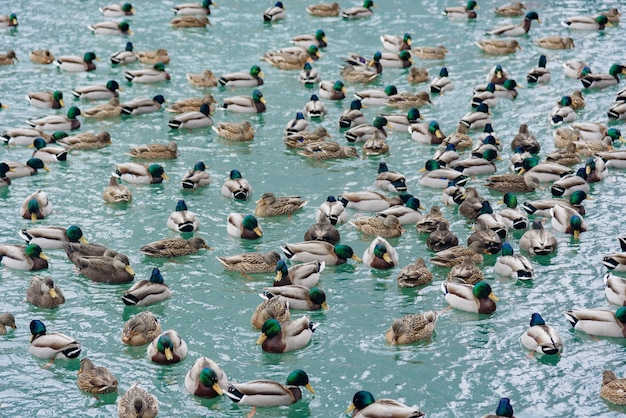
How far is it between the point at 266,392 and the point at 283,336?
1.67 metres

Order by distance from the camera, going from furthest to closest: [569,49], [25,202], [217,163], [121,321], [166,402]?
[569,49], [217,163], [25,202], [121,321], [166,402]

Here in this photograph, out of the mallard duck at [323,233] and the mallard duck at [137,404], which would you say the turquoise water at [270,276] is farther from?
the mallard duck at [323,233]

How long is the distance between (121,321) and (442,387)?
17.5 ft

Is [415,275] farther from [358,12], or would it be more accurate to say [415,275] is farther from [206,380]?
[358,12]

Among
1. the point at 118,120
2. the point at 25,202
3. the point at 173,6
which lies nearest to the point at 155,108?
the point at 118,120

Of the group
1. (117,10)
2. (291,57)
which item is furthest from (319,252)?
(117,10)

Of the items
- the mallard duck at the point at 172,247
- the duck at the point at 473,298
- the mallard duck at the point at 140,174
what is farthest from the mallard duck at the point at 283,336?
the mallard duck at the point at 140,174

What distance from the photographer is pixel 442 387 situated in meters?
16.2

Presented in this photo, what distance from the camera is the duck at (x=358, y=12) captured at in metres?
36.3

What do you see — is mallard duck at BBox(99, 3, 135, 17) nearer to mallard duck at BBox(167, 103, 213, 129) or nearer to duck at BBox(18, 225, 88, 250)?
mallard duck at BBox(167, 103, 213, 129)

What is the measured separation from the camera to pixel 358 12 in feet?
120

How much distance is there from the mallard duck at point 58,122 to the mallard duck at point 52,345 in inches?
422

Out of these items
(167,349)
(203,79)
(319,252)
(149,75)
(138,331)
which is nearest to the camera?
(167,349)

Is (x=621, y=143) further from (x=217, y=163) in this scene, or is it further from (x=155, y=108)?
(x=155, y=108)
